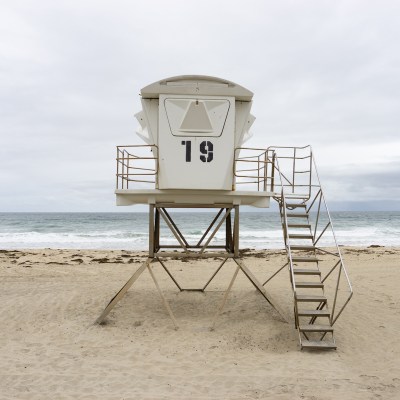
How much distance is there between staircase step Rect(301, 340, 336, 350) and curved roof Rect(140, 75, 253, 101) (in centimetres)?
631

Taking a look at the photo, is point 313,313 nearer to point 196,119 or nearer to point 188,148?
point 188,148

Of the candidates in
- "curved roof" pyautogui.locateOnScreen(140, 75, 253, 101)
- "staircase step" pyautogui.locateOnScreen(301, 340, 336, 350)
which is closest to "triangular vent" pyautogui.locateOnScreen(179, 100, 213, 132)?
"curved roof" pyautogui.locateOnScreen(140, 75, 253, 101)

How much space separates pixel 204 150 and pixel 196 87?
166 cm

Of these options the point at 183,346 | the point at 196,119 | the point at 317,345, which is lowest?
the point at 183,346

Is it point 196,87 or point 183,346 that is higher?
point 196,87

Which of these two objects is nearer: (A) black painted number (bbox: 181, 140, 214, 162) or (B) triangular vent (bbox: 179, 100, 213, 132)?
(B) triangular vent (bbox: 179, 100, 213, 132)

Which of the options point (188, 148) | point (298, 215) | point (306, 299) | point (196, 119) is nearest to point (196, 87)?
point (196, 119)

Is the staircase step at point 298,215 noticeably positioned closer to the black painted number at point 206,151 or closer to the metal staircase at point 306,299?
the metal staircase at point 306,299

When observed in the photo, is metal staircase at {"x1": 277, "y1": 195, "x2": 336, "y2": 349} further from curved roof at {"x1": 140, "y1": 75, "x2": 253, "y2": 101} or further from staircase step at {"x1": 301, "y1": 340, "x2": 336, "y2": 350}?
curved roof at {"x1": 140, "y1": 75, "x2": 253, "y2": 101}

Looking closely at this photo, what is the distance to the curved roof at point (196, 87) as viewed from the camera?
11.5 metres

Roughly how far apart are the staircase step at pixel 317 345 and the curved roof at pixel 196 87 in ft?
20.7

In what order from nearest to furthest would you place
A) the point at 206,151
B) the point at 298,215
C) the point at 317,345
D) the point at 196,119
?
the point at 317,345, the point at 196,119, the point at 206,151, the point at 298,215

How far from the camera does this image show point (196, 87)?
11531 millimetres

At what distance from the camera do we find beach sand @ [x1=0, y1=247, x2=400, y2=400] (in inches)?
322
